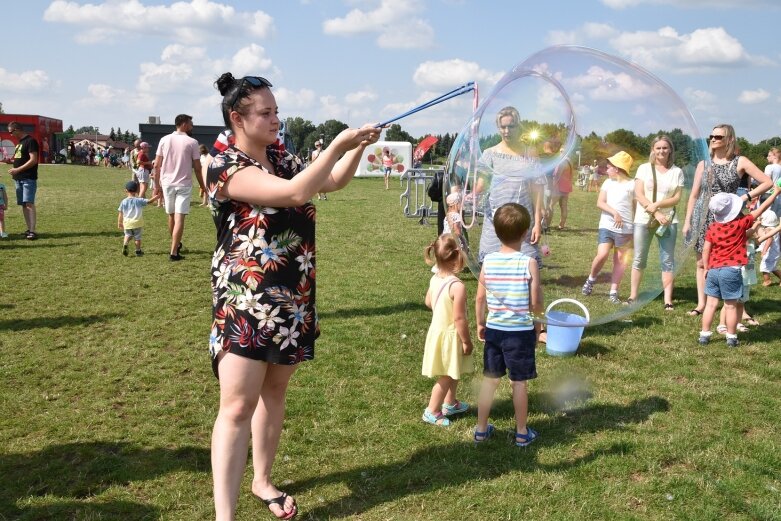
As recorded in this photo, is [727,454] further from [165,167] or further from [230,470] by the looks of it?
[165,167]

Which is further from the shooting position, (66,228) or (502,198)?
(66,228)

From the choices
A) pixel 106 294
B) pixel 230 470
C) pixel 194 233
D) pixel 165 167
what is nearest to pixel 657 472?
pixel 230 470

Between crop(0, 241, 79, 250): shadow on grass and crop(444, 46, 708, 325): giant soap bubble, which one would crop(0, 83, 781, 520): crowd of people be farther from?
crop(0, 241, 79, 250): shadow on grass

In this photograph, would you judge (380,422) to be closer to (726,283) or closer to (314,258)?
(314,258)

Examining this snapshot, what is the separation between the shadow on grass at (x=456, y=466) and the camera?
3.66m

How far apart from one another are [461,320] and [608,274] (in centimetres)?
101

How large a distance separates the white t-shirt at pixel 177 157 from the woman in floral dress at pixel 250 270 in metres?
7.24

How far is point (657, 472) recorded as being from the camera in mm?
3953

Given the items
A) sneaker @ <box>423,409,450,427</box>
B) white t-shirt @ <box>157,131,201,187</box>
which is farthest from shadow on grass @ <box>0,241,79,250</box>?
sneaker @ <box>423,409,450,427</box>

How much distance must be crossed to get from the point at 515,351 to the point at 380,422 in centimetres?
111

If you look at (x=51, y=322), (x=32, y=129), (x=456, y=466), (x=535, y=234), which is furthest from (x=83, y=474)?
(x=32, y=129)

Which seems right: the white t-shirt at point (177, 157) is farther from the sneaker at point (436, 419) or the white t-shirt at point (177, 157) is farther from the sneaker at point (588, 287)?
the sneaker at point (588, 287)

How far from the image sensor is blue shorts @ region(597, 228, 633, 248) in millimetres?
3830

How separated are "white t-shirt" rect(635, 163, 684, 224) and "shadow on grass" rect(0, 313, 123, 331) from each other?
18.4ft
